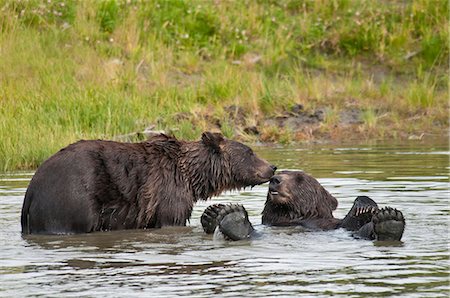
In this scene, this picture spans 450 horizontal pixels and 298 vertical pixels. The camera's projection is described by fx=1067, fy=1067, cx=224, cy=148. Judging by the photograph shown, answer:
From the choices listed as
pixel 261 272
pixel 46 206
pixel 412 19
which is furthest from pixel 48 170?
pixel 412 19

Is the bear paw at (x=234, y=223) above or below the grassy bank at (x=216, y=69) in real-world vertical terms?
below

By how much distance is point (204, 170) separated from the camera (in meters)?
9.72

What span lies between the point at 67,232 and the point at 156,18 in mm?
12575


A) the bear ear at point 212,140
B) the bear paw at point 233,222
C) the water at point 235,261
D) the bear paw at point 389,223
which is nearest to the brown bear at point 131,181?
the bear ear at point 212,140

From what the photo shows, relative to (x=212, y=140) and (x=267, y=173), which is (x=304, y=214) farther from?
(x=212, y=140)

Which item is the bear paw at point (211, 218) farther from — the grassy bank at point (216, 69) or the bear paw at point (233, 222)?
the grassy bank at point (216, 69)

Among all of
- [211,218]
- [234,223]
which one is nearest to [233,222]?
[234,223]

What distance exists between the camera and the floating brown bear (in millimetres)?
7758

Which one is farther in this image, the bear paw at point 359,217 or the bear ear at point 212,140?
the bear ear at point 212,140

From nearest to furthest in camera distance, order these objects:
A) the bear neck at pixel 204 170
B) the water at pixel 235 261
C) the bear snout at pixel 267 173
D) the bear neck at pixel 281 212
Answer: the water at pixel 235 261, the bear neck at pixel 281 212, the bear neck at pixel 204 170, the bear snout at pixel 267 173

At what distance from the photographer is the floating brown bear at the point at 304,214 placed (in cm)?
776

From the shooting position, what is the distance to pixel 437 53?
2053cm

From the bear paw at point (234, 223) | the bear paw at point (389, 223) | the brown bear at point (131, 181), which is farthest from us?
the brown bear at point (131, 181)

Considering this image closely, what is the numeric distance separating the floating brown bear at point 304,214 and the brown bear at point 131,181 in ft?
2.41
